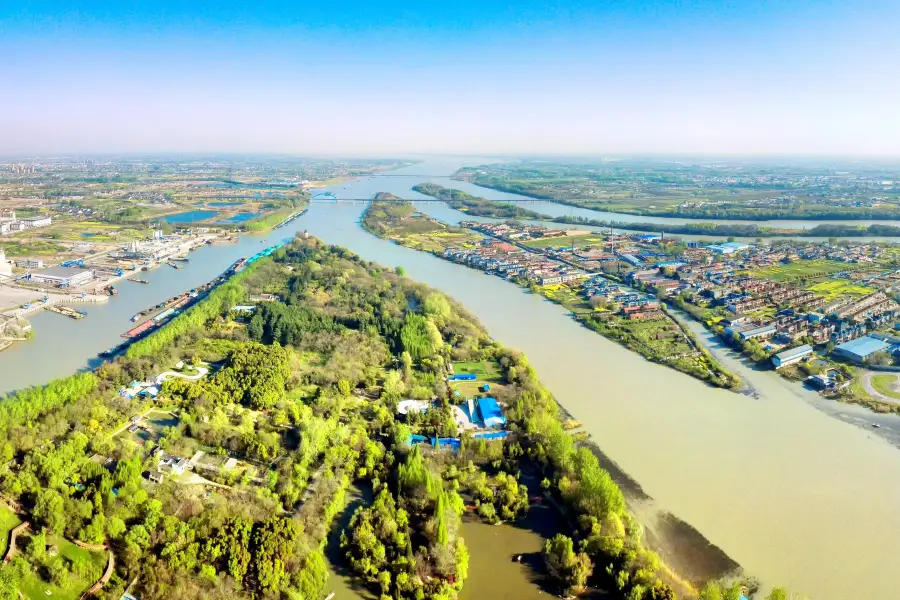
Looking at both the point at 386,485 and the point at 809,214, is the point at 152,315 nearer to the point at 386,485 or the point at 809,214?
the point at 386,485

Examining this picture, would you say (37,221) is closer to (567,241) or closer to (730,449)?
(567,241)

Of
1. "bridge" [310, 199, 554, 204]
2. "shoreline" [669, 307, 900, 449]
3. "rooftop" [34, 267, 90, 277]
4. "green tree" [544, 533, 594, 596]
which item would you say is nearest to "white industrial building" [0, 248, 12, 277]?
"rooftop" [34, 267, 90, 277]

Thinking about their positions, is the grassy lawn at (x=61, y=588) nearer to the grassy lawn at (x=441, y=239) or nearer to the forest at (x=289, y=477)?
the forest at (x=289, y=477)

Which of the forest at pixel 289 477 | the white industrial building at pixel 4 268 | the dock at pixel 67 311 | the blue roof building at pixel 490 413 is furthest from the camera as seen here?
the white industrial building at pixel 4 268

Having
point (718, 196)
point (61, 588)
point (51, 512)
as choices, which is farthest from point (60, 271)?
point (718, 196)

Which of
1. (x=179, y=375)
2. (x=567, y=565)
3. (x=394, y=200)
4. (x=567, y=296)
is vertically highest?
(x=394, y=200)

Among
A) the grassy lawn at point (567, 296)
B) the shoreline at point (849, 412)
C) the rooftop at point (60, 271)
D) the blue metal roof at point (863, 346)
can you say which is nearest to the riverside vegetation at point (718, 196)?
the grassy lawn at point (567, 296)

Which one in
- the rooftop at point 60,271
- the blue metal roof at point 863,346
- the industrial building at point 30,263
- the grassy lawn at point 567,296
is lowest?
the blue metal roof at point 863,346
